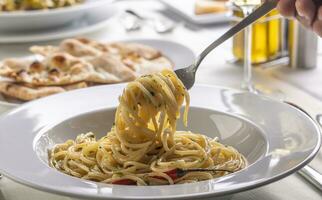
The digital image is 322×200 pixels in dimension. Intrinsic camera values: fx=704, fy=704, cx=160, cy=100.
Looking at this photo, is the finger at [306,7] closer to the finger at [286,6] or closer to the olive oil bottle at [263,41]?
the finger at [286,6]

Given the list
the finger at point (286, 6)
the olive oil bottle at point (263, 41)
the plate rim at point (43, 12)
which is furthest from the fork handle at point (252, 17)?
the plate rim at point (43, 12)

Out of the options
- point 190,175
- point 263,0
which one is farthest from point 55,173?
point 263,0

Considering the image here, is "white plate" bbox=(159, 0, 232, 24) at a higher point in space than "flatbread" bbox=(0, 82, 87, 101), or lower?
lower

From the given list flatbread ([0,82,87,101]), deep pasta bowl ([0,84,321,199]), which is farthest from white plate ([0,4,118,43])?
deep pasta bowl ([0,84,321,199])

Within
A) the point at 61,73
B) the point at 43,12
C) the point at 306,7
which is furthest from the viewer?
the point at 43,12

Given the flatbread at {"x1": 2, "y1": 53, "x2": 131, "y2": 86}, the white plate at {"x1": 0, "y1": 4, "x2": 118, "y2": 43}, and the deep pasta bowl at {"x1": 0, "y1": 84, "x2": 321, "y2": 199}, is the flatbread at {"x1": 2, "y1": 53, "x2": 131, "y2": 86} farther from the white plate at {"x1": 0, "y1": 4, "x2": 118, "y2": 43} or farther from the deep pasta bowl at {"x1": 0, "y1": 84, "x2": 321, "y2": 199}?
the white plate at {"x1": 0, "y1": 4, "x2": 118, "y2": 43}

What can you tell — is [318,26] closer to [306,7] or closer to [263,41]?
[306,7]

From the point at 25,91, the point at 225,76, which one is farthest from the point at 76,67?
the point at 225,76
